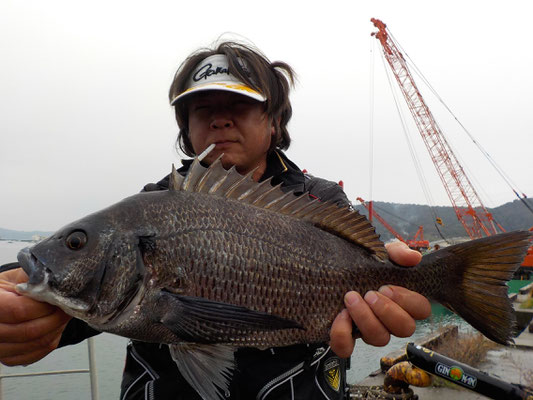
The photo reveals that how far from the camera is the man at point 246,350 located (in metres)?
1.87

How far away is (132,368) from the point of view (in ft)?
8.02

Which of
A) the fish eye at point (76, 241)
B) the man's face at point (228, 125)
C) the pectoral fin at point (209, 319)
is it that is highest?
the man's face at point (228, 125)

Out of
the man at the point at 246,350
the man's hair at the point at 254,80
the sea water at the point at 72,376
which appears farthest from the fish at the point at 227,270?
the sea water at the point at 72,376

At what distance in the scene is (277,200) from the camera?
222 cm

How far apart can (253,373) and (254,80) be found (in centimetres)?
211

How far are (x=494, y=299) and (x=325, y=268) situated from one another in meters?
0.94

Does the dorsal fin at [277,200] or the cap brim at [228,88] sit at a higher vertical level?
the cap brim at [228,88]

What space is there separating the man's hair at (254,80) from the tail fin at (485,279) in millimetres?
1764

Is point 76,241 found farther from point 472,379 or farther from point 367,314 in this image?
point 472,379

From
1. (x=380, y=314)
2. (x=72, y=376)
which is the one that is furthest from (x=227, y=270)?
(x=72, y=376)

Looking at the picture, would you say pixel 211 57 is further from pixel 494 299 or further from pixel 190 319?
pixel 494 299

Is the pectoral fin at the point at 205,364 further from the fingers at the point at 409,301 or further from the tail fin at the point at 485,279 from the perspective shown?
the tail fin at the point at 485,279

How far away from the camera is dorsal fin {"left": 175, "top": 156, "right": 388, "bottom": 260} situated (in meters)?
2.14

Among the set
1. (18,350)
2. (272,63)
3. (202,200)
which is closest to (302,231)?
(202,200)
